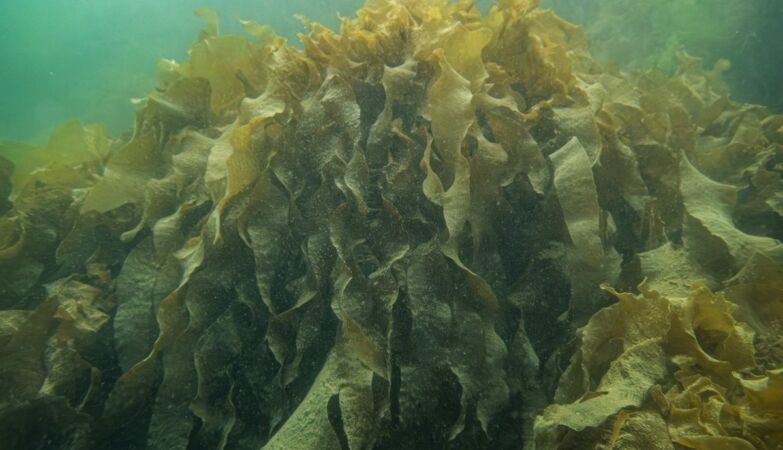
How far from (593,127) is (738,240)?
1.75 feet

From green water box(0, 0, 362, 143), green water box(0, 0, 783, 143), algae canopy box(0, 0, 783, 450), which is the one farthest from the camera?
green water box(0, 0, 362, 143)

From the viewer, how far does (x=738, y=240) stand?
118 cm

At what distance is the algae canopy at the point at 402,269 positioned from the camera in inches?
39.6

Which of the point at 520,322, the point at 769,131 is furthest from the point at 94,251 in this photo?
the point at 769,131

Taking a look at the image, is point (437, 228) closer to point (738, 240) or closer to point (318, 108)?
point (318, 108)

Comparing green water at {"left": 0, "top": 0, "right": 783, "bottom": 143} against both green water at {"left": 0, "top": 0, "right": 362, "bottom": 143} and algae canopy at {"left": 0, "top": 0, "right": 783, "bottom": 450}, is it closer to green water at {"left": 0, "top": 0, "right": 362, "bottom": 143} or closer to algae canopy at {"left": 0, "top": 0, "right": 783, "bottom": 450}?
green water at {"left": 0, "top": 0, "right": 362, "bottom": 143}

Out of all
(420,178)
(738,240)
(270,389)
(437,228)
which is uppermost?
(420,178)

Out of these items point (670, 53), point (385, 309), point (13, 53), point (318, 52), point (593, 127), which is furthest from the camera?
point (13, 53)

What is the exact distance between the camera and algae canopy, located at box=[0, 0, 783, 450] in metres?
1.01

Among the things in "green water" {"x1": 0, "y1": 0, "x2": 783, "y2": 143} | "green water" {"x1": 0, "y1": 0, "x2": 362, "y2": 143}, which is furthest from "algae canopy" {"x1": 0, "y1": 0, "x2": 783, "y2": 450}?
"green water" {"x1": 0, "y1": 0, "x2": 362, "y2": 143}

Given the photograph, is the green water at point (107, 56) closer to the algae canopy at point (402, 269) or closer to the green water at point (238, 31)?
the green water at point (238, 31)

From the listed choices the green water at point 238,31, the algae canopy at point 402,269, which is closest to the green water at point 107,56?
the green water at point 238,31

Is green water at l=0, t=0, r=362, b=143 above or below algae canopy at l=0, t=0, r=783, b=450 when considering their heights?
above

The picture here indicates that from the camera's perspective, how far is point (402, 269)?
122cm
